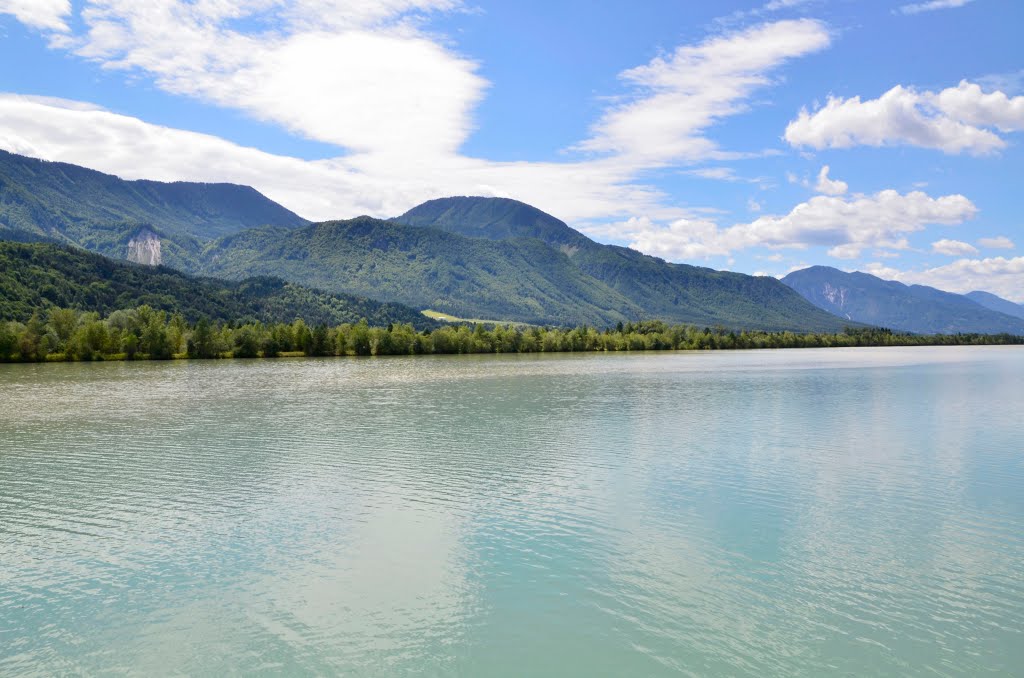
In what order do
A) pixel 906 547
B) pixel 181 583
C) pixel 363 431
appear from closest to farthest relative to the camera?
pixel 181 583, pixel 906 547, pixel 363 431

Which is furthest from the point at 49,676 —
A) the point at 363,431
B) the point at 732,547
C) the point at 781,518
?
the point at 363,431

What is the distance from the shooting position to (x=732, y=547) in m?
25.0

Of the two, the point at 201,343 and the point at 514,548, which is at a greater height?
the point at 201,343

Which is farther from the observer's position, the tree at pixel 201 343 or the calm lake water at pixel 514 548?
the tree at pixel 201 343

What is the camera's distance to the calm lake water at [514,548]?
1736cm

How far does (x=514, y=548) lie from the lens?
25.0 meters

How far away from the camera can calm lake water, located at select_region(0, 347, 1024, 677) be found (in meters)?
17.4

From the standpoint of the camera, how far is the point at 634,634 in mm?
18094

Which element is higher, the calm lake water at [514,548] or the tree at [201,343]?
the tree at [201,343]

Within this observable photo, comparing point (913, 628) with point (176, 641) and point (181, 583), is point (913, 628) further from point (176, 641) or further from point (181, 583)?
point (181, 583)

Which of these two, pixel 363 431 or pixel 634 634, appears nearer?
pixel 634 634

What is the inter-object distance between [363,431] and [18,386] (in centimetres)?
6855

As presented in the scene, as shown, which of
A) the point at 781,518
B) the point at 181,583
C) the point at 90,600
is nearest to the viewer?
the point at 90,600

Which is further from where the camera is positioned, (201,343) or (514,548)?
(201,343)
